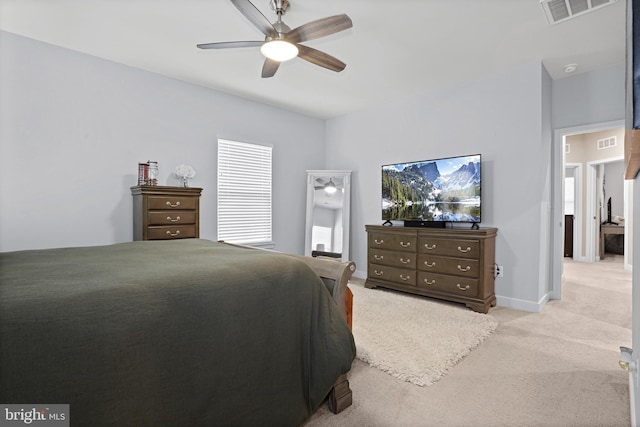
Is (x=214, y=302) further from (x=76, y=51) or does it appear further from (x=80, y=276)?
(x=76, y=51)

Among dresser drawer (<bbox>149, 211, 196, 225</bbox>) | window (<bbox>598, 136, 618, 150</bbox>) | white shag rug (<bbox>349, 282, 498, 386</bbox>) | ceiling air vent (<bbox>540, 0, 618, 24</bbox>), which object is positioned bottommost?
white shag rug (<bbox>349, 282, 498, 386</bbox>)

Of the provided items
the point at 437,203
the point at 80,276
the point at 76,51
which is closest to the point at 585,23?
the point at 437,203

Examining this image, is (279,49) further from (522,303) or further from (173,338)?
(522,303)

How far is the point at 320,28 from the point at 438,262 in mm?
2769

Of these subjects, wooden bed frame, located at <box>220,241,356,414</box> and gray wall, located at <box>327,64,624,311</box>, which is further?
gray wall, located at <box>327,64,624,311</box>

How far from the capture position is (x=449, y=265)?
3.55 metres

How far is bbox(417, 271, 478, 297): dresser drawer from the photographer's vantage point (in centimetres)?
339

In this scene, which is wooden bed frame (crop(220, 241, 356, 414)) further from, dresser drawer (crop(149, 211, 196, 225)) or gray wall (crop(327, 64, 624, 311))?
gray wall (crop(327, 64, 624, 311))

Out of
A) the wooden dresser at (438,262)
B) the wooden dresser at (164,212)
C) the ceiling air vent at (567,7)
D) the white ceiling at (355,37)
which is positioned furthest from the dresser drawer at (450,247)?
the wooden dresser at (164,212)

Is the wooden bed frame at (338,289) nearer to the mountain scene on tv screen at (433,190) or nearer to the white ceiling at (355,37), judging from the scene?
the white ceiling at (355,37)

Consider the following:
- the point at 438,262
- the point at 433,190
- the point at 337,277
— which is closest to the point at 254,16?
the point at 337,277

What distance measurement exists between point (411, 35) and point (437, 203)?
202cm

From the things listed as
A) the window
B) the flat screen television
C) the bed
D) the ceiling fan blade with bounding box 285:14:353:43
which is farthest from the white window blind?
the window

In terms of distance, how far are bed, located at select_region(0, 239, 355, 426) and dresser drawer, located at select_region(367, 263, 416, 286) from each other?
2.41 m
